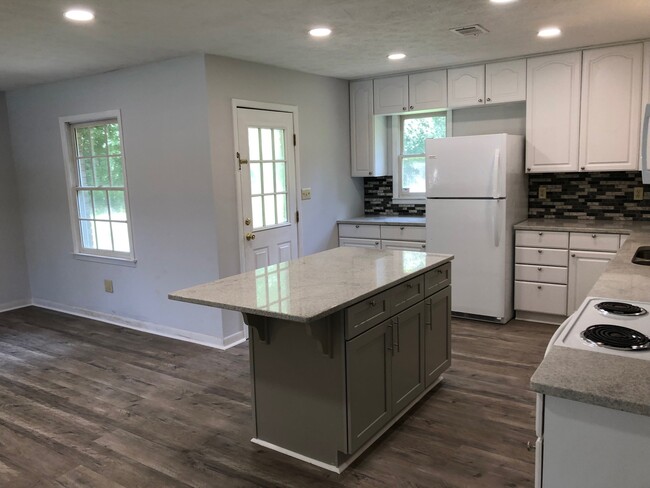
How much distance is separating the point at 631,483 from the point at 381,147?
4533 mm

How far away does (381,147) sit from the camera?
5.52 meters

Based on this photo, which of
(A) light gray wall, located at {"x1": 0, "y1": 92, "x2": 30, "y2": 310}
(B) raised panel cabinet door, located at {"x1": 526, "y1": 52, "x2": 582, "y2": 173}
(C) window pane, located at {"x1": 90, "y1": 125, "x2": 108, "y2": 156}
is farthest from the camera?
(A) light gray wall, located at {"x1": 0, "y1": 92, "x2": 30, "y2": 310}

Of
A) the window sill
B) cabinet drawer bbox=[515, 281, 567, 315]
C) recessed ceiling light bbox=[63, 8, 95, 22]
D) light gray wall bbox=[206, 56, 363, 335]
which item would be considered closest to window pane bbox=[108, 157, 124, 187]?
the window sill

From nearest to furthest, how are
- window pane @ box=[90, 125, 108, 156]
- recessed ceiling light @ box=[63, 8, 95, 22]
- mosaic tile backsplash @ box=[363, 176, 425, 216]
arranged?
recessed ceiling light @ box=[63, 8, 95, 22] → window pane @ box=[90, 125, 108, 156] → mosaic tile backsplash @ box=[363, 176, 425, 216]

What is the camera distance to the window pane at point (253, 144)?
424 centimetres

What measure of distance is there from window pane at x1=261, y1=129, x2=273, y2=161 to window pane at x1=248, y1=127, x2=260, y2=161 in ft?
0.21

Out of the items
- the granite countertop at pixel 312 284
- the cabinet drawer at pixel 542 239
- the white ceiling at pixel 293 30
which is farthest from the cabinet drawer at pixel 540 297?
the white ceiling at pixel 293 30

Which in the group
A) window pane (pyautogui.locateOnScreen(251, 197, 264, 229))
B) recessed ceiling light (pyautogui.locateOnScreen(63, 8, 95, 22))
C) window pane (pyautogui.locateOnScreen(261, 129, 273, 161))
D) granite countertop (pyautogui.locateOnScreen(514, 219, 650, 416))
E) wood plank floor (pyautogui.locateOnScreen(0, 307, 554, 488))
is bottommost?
wood plank floor (pyautogui.locateOnScreen(0, 307, 554, 488))

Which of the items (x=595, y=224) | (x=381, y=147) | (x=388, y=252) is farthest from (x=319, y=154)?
(x=595, y=224)

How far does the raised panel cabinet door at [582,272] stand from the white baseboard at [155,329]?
2710 mm

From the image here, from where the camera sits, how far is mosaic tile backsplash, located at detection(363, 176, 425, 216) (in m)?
5.61

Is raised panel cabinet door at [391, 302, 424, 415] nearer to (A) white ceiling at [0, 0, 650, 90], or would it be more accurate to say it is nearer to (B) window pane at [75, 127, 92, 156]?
(A) white ceiling at [0, 0, 650, 90]

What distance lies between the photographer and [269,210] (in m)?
4.50

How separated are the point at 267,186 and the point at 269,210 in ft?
0.67
